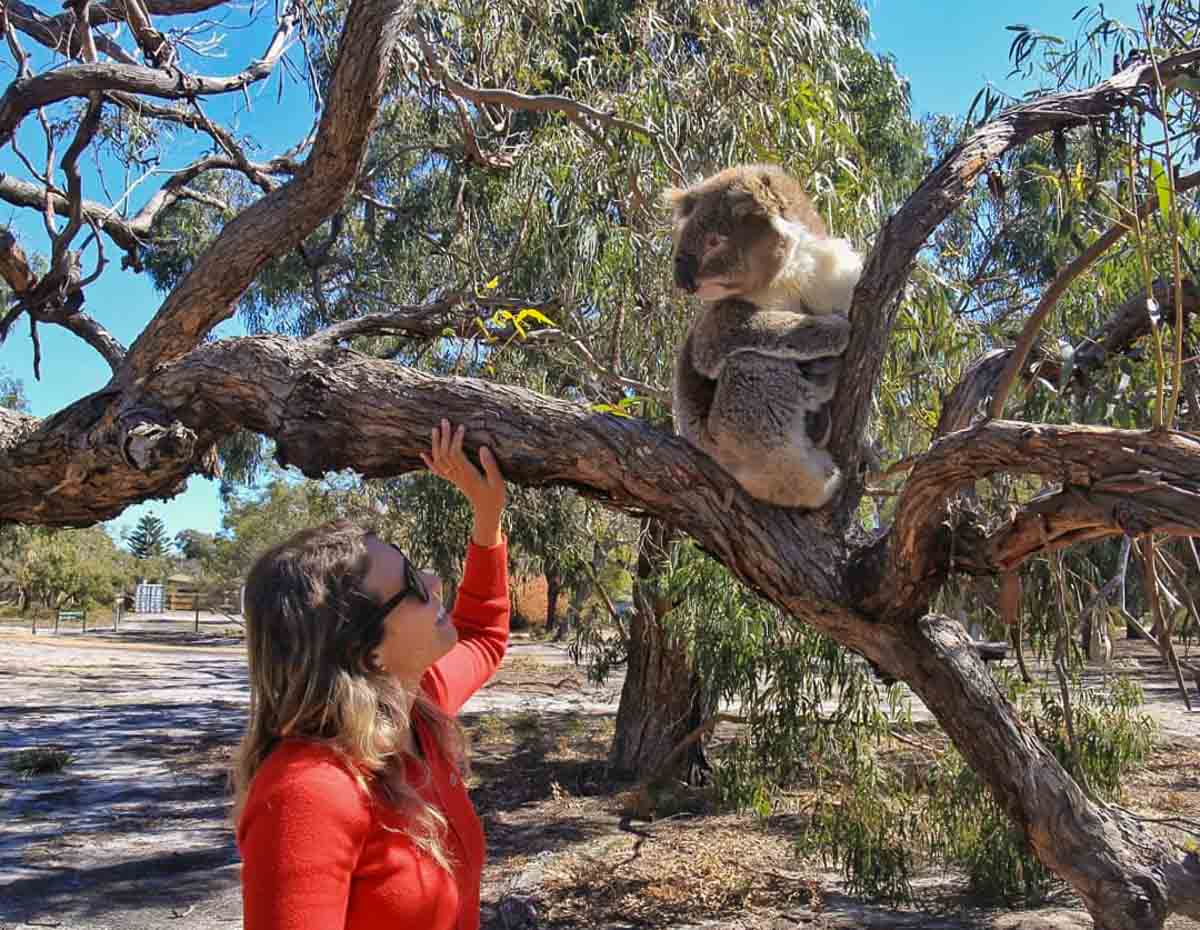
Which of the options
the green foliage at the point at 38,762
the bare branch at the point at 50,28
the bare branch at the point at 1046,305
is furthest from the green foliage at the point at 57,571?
the bare branch at the point at 1046,305

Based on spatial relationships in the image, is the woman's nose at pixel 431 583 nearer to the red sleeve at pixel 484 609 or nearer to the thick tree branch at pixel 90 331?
the red sleeve at pixel 484 609

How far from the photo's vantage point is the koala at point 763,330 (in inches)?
114

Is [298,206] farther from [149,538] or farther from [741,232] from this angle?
[149,538]

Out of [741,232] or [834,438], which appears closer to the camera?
[834,438]

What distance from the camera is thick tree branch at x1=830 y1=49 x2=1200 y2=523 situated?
233 cm

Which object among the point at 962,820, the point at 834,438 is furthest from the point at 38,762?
the point at 834,438

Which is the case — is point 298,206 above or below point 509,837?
above

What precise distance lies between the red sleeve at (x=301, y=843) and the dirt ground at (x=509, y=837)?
4248 mm

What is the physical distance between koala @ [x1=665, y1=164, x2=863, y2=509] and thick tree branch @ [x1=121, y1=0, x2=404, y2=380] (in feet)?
4.03

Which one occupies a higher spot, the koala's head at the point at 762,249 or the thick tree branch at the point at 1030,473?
the koala's head at the point at 762,249

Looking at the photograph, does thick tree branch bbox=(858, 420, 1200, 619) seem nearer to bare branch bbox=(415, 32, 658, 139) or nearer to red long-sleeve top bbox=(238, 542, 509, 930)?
red long-sleeve top bbox=(238, 542, 509, 930)

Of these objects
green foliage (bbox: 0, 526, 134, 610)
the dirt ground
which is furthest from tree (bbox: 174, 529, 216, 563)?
the dirt ground

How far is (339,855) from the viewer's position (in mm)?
1257

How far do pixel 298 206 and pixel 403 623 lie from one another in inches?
112
